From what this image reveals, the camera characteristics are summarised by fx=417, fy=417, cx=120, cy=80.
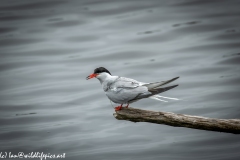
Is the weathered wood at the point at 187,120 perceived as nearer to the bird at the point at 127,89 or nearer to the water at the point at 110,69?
the bird at the point at 127,89

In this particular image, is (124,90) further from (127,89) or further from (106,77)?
(106,77)

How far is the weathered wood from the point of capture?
21.0ft

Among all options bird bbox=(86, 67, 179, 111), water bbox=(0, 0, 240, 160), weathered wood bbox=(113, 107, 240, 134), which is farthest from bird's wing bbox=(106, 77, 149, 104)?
water bbox=(0, 0, 240, 160)

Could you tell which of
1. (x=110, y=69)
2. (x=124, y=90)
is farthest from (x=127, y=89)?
(x=110, y=69)

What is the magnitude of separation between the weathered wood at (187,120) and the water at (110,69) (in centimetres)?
542

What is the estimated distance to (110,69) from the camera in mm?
20562

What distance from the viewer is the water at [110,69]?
44.0ft

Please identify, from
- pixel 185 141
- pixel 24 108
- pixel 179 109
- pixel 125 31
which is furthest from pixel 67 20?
pixel 185 141

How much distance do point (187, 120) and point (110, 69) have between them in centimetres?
1407

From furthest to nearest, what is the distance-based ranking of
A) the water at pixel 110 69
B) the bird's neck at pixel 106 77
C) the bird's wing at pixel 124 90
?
the water at pixel 110 69
the bird's neck at pixel 106 77
the bird's wing at pixel 124 90

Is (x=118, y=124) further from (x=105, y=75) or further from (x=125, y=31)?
(x=125, y=31)

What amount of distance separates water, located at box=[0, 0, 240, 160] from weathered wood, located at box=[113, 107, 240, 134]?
17.8 feet

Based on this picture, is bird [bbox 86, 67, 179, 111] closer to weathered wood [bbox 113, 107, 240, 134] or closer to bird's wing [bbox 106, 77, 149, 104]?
bird's wing [bbox 106, 77, 149, 104]

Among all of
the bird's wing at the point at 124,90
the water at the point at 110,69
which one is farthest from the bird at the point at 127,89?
the water at the point at 110,69
